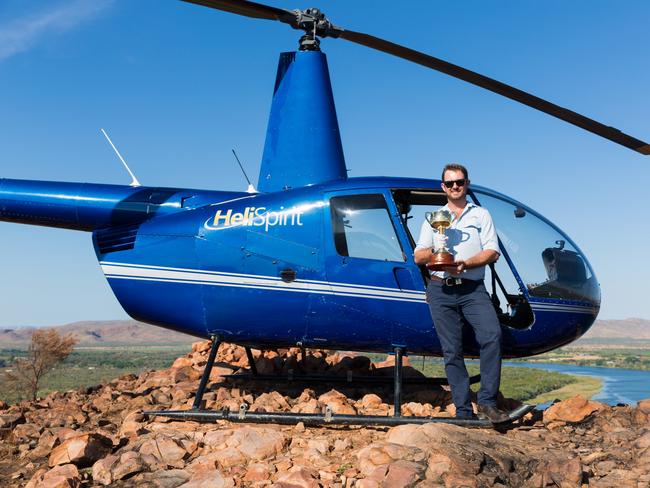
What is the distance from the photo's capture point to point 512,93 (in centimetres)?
747

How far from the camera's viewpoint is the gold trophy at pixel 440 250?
5.13 meters

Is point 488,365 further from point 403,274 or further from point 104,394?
point 104,394

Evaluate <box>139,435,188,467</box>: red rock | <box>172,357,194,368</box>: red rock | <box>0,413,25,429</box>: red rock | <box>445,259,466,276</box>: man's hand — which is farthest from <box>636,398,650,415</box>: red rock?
<box>0,413,25,429</box>: red rock

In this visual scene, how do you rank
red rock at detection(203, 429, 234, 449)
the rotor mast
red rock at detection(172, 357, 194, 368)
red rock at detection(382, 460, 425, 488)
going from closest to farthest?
1. red rock at detection(382, 460, 425, 488)
2. red rock at detection(203, 429, 234, 449)
3. the rotor mast
4. red rock at detection(172, 357, 194, 368)

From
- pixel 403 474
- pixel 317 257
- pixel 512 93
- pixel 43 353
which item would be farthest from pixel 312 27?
pixel 43 353

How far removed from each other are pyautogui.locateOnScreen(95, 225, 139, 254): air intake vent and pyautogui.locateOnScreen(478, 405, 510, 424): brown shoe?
4.51m

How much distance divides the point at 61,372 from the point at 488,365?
97669mm

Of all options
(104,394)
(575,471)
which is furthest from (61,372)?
(575,471)

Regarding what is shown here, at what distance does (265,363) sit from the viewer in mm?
9156

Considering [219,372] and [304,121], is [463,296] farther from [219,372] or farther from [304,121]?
[219,372]

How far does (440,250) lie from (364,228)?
4.91ft

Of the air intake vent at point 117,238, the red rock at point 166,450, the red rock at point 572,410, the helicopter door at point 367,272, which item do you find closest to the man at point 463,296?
the helicopter door at point 367,272

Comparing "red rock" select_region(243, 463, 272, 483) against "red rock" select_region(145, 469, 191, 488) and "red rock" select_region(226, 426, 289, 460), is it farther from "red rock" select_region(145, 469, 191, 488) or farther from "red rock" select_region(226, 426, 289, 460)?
"red rock" select_region(145, 469, 191, 488)

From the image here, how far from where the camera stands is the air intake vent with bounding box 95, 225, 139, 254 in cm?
733
